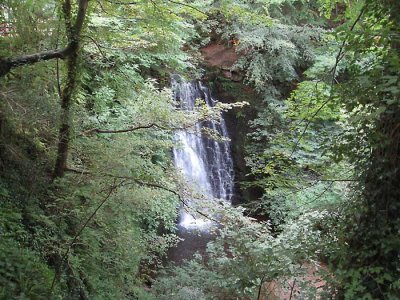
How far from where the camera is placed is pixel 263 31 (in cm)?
1145

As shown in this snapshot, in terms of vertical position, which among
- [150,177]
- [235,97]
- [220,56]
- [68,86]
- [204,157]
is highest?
[220,56]

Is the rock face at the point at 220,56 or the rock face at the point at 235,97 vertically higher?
the rock face at the point at 220,56

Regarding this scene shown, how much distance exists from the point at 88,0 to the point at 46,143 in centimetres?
211

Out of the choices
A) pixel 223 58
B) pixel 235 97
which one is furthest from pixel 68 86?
pixel 223 58

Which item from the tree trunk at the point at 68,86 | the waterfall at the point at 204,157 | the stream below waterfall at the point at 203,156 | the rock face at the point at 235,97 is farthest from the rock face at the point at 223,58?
the tree trunk at the point at 68,86

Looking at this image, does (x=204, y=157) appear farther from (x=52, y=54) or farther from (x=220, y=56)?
(x=52, y=54)

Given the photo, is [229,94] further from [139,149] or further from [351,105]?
[351,105]

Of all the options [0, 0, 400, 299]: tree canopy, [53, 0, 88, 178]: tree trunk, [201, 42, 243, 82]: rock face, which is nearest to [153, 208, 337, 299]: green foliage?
[0, 0, 400, 299]: tree canopy

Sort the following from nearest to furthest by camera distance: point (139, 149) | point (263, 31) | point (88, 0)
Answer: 1. point (88, 0)
2. point (139, 149)
3. point (263, 31)

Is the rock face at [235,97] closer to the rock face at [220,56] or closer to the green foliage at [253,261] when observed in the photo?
the rock face at [220,56]

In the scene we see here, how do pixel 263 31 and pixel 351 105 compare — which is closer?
pixel 351 105

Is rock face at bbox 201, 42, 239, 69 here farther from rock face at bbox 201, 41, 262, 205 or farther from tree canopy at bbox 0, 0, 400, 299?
tree canopy at bbox 0, 0, 400, 299

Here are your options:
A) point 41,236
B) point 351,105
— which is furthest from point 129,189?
point 351,105

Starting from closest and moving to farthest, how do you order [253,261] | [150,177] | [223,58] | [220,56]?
[253,261]
[150,177]
[223,58]
[220,56]
